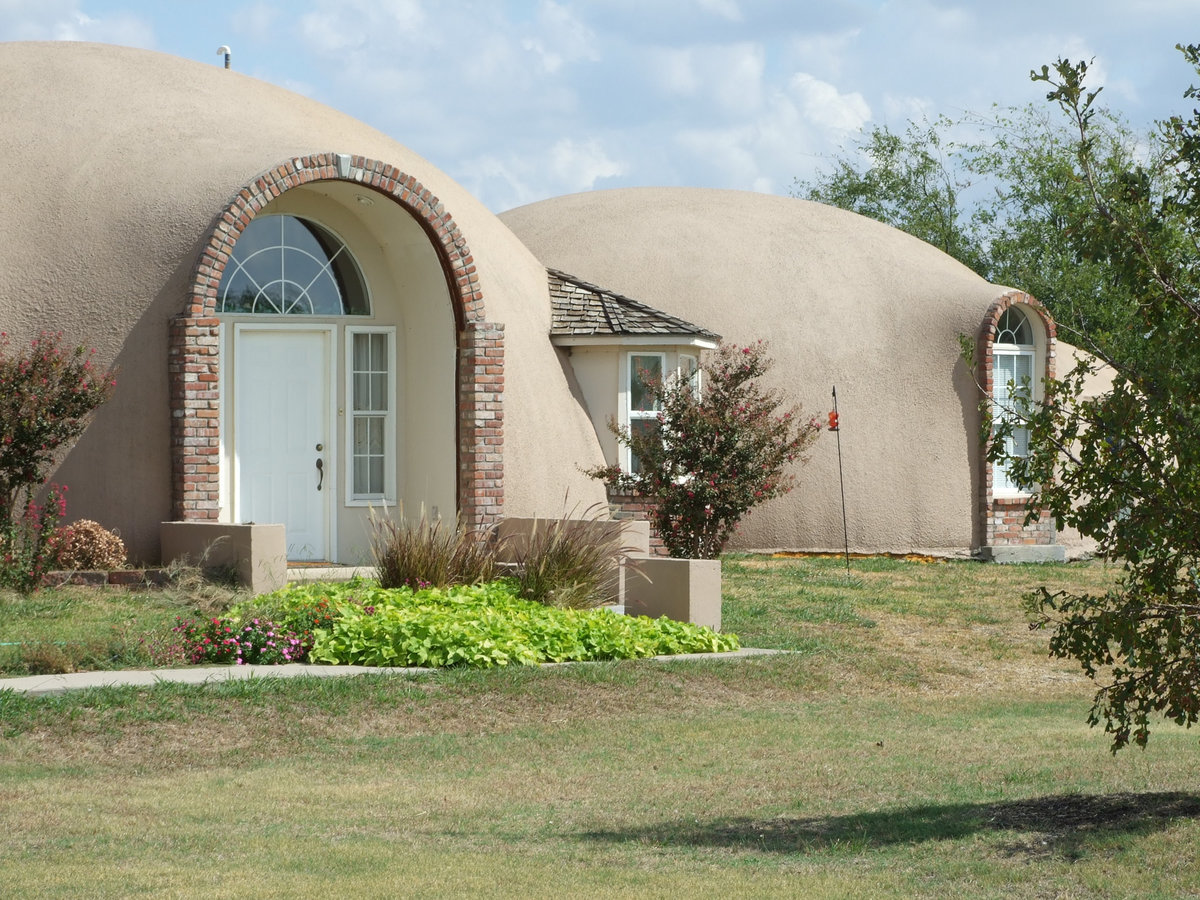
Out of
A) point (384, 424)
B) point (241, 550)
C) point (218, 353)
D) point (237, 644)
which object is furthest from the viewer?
point (384, 424)

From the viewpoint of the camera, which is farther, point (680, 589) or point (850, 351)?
point (850, 351)

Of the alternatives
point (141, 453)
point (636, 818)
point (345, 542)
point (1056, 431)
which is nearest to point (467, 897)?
point (636, 818)

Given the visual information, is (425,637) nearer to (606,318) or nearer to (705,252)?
(606,318)

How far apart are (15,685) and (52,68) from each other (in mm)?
8395

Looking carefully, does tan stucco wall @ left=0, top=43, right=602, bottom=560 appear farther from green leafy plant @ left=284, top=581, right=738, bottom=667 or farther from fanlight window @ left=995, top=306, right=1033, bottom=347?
fanlight window @ left=995, top=306, right=1033, bottom=347

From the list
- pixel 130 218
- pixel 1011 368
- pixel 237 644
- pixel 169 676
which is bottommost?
pixel 169 676

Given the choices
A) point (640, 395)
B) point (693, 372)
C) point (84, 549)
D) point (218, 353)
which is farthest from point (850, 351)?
point (84, 549)

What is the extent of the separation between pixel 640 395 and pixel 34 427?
7.20m

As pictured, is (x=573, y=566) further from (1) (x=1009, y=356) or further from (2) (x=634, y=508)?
(1) (x=1009, y=356)

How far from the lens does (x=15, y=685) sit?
29.7ft

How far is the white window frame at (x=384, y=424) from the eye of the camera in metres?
15.5

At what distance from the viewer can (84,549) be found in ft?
43.5

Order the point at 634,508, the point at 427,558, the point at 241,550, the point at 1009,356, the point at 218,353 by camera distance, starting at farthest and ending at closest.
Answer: the point at 1009,356
the point at 634,508
the point at 218,353
the point at 241,550
the point at 427,558

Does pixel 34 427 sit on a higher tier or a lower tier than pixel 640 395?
lower
